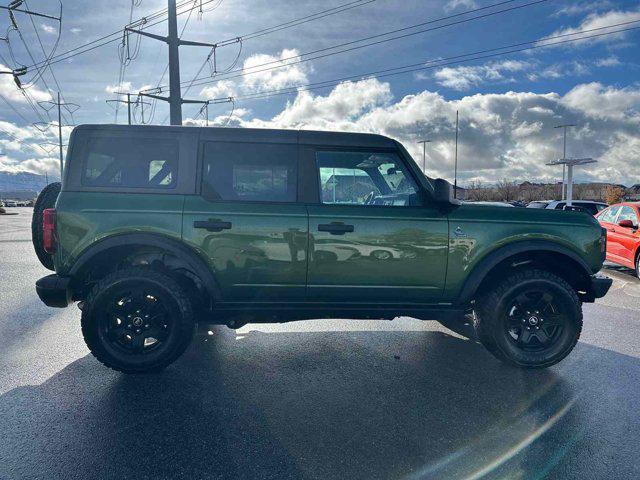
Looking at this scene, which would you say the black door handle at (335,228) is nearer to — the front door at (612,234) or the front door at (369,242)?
the front door at (369,242)

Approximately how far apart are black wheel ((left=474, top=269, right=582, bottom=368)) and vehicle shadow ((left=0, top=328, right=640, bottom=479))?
183 mm

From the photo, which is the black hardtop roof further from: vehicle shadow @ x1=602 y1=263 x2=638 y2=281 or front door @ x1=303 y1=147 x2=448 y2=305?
vehicle shadow @ x1=602 y1=263 x2=638 y2=281

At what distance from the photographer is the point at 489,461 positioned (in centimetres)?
241

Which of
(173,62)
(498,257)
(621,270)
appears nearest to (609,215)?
(621,270)

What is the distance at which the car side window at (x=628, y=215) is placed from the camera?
8303 millimetres

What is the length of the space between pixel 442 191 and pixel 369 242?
0.74 m

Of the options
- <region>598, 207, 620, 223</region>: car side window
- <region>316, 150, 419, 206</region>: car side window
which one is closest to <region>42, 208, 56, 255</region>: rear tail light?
<region>316, 150, 419, 206</region>: car side window

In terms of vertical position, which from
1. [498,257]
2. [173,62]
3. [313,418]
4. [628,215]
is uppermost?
[173,62]

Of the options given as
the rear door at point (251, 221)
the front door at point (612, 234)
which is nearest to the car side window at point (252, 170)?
the rear door at point (251, 221)

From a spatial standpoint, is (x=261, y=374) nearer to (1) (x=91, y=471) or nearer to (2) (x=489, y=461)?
(1) (x=91, y=471)

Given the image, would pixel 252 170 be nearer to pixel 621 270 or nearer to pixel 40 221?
pixel 40 221

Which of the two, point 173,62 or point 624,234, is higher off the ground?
point 173,62

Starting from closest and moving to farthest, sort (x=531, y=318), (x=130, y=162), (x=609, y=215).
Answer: (x=130, y=162)
(x=531, y=318)
(x=609, y=215)

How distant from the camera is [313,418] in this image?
113 inches
